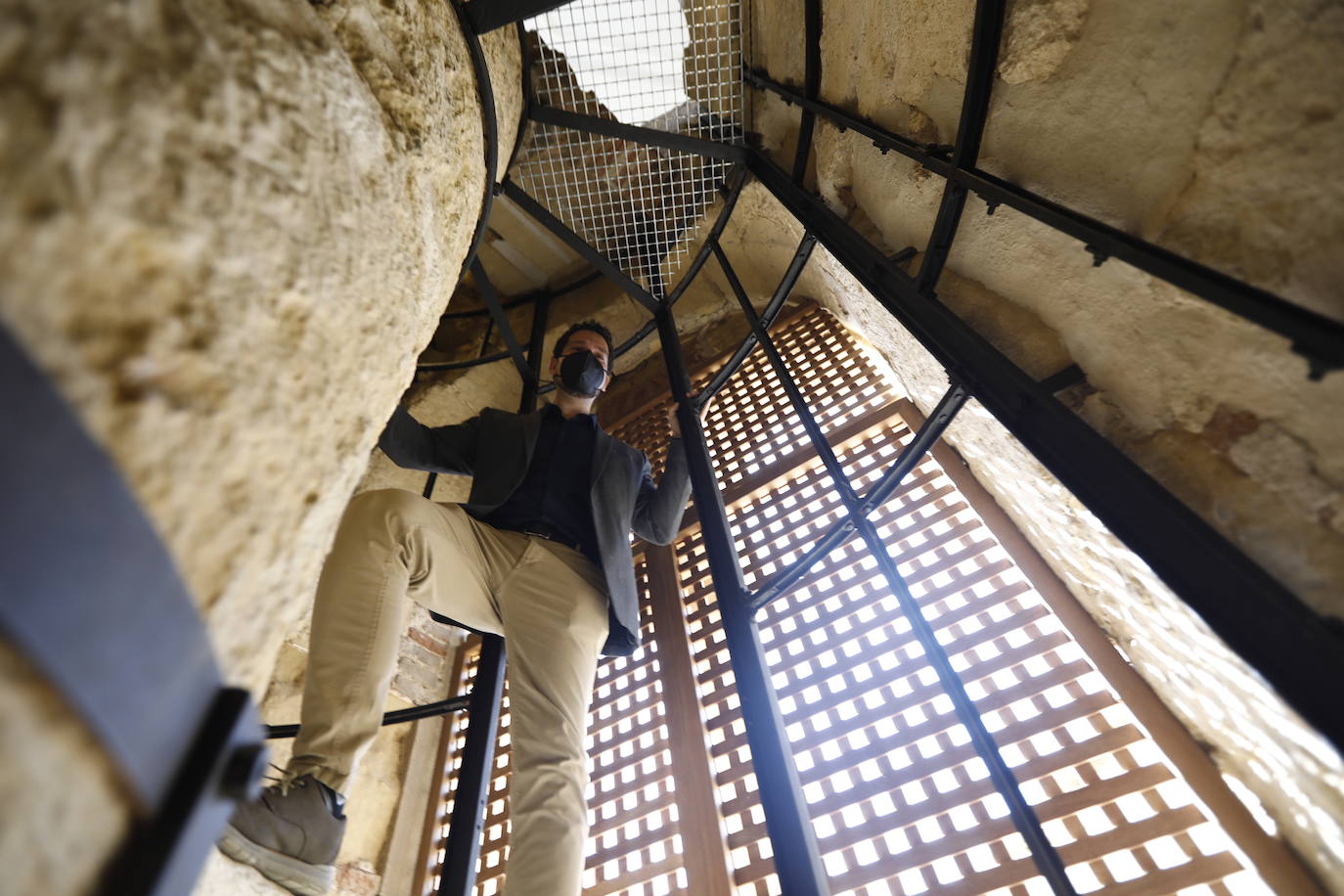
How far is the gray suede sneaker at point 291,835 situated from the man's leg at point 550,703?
14.7 inches

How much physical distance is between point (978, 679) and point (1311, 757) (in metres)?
1.09

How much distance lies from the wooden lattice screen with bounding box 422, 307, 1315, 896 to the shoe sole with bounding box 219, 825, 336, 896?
48.9 inches

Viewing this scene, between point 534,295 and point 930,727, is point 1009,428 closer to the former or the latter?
point 930,727

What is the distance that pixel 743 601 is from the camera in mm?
1672

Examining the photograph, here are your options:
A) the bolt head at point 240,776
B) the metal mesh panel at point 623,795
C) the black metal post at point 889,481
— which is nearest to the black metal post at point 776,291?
the black metal post at point 889,481

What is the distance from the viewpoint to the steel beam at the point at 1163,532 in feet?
2.23

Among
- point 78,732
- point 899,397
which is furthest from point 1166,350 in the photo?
point 899,397

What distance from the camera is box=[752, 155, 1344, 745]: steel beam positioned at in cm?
68

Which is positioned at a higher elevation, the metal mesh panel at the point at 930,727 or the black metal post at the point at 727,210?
the black metal post at the point at 727,210

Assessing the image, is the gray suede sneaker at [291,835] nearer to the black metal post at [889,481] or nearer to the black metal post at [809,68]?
the black metal post at [889,481]

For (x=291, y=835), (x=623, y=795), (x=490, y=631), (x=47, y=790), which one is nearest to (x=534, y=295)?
(x=490, y=631)

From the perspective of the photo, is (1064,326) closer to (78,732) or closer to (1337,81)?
(1337,81)

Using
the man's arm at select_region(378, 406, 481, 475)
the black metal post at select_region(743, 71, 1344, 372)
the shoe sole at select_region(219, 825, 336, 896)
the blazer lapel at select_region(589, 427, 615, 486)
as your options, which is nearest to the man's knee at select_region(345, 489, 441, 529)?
the man's arm at select_region(378, 406, 481, 475)

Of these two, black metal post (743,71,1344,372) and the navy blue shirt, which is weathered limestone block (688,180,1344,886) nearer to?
black metal post (743,71,1344,372)
